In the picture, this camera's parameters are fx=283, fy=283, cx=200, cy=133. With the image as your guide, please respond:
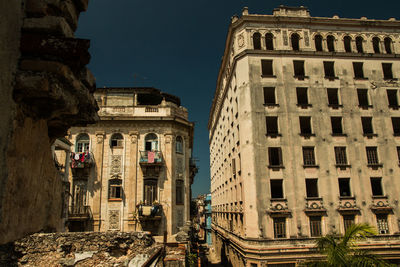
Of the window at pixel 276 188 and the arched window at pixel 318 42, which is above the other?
the arched window at pixel 318 42

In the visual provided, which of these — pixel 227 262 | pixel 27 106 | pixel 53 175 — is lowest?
pixel 227 262

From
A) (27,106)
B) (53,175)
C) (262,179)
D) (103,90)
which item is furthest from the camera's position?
(103,90)

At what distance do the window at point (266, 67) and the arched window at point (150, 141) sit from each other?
39.4 feet

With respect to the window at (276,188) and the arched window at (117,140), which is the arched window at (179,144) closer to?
the arched window at (117,140)

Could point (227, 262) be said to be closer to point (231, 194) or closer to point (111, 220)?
point (231, 194)

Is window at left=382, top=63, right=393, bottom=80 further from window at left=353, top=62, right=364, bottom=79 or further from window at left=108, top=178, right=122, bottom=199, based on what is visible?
window at left=108, top=178, right=122, bottom=199

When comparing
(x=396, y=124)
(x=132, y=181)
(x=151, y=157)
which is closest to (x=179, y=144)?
(x=151, y=157)

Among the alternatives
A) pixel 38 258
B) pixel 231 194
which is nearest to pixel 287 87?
pixel 231 194

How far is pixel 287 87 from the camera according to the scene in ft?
79.1

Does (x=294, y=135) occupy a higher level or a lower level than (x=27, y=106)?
higher

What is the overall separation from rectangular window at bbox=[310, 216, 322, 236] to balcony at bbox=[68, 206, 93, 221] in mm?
18748

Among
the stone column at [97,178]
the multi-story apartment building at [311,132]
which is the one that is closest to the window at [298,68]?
the multi-story apartment building at [311,132]

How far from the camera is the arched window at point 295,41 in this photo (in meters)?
25.6

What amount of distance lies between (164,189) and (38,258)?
14554 mm
